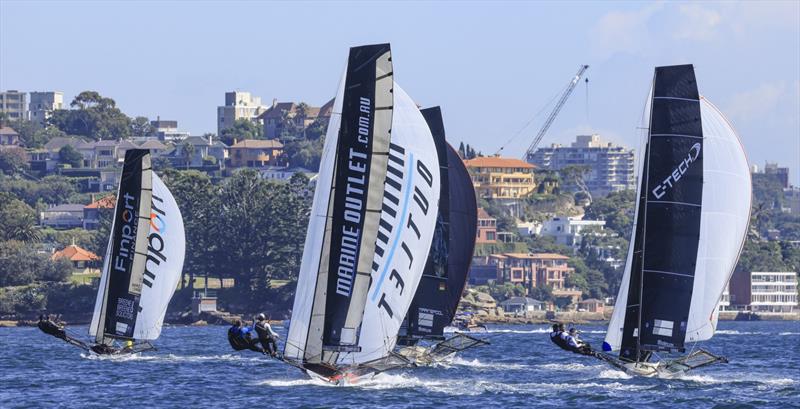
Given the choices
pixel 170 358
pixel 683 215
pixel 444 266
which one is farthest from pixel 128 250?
pixel 683 215

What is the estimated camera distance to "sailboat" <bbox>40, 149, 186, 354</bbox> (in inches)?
2457

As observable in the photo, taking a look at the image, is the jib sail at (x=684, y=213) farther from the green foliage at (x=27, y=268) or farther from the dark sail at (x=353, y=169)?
the green foliage at (x=27, y=268)

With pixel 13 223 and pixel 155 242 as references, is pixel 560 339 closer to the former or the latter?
pixel 155 242

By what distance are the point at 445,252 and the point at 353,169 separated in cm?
1651

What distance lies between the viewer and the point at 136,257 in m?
62.5

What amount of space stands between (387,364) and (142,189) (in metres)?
18.9

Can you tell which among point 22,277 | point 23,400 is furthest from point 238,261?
point 23,400

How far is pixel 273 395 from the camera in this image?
46.1 meters

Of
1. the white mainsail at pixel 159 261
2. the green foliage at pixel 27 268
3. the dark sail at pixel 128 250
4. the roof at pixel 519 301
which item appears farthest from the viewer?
the roof at pixel 519 301

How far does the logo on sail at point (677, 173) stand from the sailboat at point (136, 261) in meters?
21.7

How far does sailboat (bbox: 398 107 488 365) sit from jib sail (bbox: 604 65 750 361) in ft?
37.6

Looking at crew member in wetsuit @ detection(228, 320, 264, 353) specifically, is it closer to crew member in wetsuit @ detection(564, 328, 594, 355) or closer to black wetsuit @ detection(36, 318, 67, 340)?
crew member in wetsuit @ detection(564, 328, 594, 355)

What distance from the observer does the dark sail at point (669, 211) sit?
1879 inches

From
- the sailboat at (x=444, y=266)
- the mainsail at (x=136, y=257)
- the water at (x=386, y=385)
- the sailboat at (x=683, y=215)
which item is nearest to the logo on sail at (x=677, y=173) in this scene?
the sailboat at (x=683, y=215)
